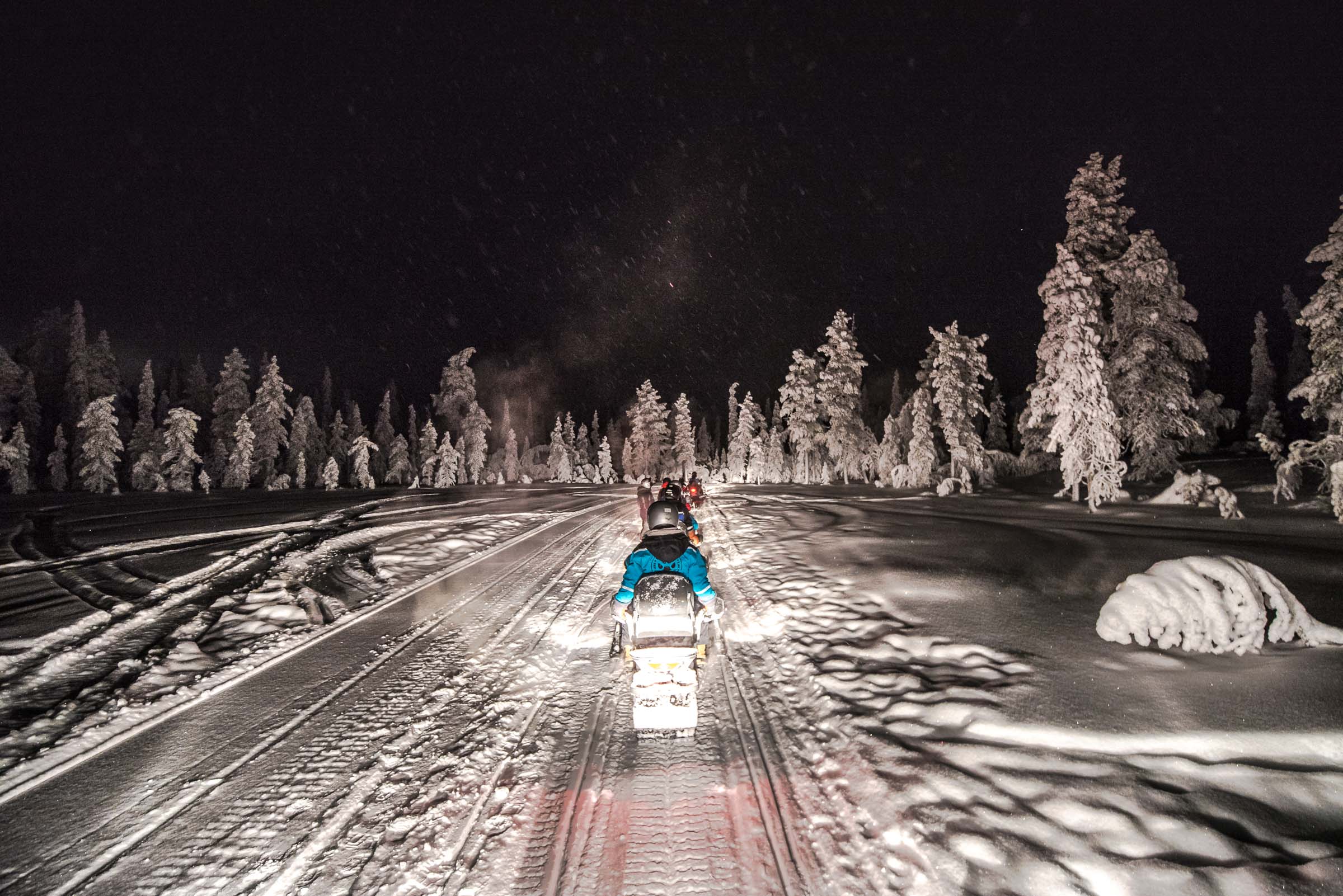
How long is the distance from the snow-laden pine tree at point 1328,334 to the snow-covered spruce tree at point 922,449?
22229mm

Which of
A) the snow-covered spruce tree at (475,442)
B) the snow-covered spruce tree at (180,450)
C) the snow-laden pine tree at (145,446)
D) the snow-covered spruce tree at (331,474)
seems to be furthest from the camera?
the snow-covered spruce tree at (475,442)

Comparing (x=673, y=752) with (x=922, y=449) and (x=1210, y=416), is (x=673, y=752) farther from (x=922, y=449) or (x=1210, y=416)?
(x=1210, y=416)

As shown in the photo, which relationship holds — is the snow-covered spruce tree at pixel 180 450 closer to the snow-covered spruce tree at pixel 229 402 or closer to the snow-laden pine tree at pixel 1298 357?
the snow-covered spruce tree at pixel 229 402

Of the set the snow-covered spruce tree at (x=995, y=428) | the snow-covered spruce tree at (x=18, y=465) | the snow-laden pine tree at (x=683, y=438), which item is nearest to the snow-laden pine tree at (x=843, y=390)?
the snow-covered spruce tree at (x=995, y=428)

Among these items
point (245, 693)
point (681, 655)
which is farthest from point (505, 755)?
point (245, 693)

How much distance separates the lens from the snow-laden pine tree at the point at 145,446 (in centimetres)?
5281

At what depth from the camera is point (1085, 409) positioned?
2541 centimetres

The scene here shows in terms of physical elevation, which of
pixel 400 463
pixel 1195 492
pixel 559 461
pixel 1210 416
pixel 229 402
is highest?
pixel 229 402

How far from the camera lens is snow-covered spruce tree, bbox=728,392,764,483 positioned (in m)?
72.5

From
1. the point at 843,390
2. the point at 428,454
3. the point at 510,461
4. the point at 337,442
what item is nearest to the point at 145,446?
the point at 337,442

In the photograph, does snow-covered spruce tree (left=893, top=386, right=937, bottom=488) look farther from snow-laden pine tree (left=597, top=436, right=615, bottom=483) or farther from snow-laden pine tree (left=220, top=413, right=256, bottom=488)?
snow-laden pine tree (left=220, top=413, right=256, bottom=488)

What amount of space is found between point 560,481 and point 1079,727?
73.7 m

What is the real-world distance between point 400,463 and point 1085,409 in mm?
63527

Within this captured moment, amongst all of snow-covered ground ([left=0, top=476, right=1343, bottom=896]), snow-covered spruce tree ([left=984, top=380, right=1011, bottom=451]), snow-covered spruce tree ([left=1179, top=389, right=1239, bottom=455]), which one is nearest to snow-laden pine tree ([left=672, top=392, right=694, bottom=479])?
snow-covered spruce tree ([left=984, top=380, right=1011, bottom=451])
